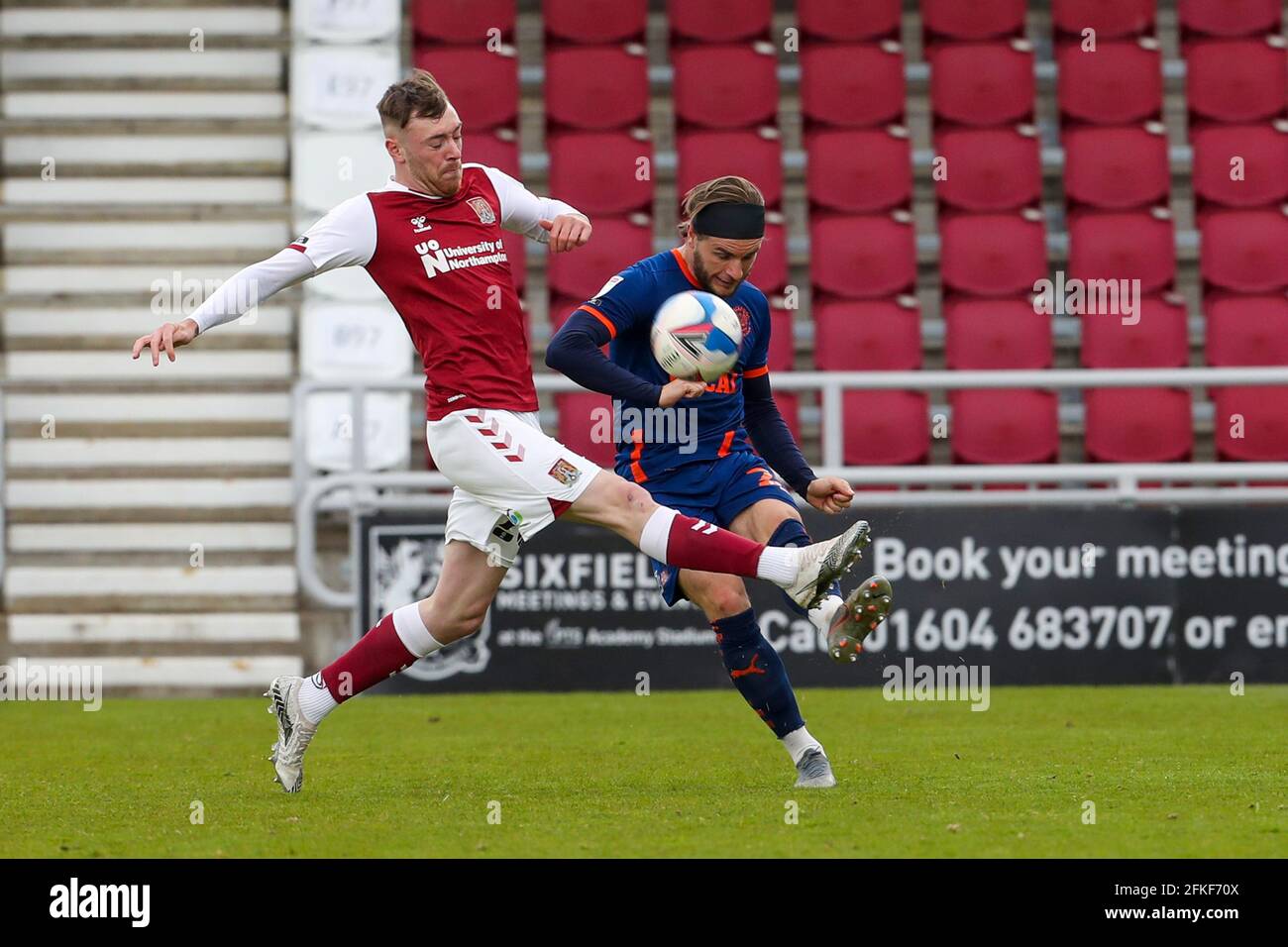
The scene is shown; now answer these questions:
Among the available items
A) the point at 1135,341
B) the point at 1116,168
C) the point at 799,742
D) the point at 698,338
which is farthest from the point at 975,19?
the point at 799,742

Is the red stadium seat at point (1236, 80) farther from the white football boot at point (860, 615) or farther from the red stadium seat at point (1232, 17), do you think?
the white football boot at point (860, 615)

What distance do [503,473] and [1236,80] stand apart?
341 inches

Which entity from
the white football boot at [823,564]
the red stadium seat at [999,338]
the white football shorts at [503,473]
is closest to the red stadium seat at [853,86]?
the red stadium seat at [999,338]

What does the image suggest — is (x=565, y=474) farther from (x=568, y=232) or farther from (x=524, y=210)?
(x=524, y=210)

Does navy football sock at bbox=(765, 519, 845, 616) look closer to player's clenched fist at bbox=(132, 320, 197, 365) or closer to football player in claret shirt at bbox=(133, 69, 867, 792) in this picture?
football player in claret shirt at bbox=(133, 69, 867, 792)

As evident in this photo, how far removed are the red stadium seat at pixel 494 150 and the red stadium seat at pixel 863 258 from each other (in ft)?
6.42

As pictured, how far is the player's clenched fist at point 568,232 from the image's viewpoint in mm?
5426

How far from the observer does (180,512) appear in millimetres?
10703

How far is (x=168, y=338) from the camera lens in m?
4.88

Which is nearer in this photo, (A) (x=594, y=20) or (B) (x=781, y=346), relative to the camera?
(B) (x=781, y=346)

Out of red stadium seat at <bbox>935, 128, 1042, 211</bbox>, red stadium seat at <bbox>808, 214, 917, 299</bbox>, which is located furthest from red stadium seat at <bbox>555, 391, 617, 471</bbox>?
red stadium seat at <bbox>935, 128, 1042, 211</bbox>

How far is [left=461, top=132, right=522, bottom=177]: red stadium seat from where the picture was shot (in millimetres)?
11555
